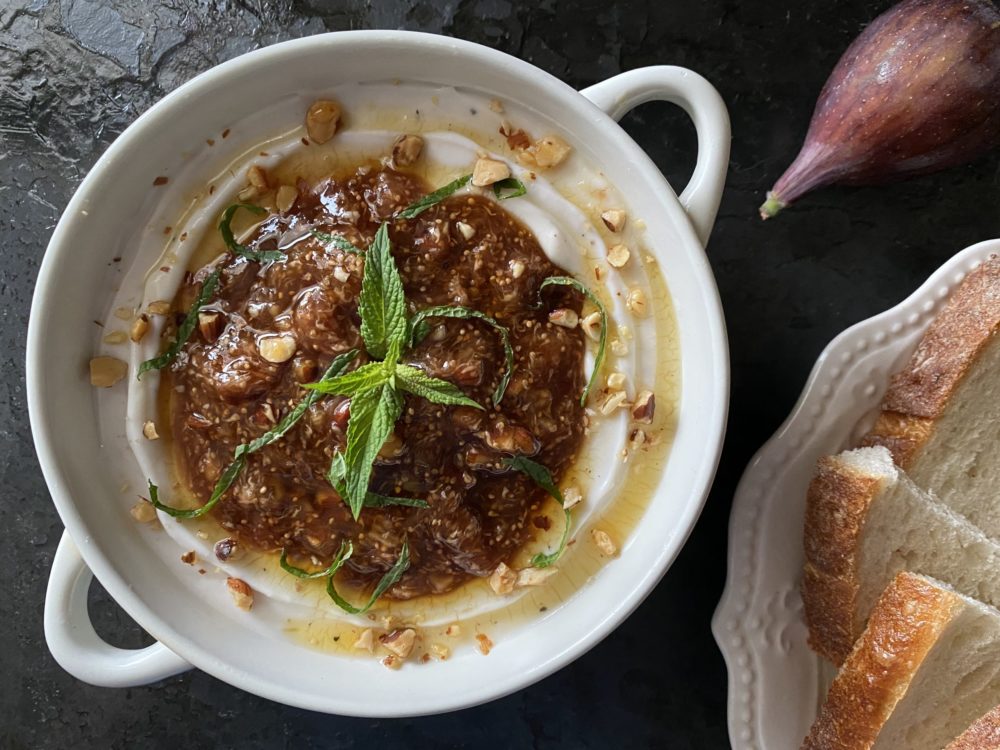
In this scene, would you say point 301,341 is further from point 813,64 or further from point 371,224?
point 813,64

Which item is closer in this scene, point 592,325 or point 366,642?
point 592,325

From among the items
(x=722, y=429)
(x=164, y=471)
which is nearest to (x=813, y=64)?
(x=722, y=429)

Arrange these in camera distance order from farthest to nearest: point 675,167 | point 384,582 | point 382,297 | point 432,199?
point 675,167 → point 384,582 → point 432,199 → point 382,297

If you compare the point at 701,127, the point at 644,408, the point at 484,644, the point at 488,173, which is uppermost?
the point at 701,127

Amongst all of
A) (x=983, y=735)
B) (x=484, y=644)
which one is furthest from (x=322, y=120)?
(x=983, y=735)

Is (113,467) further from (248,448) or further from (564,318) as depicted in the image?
(564,318)

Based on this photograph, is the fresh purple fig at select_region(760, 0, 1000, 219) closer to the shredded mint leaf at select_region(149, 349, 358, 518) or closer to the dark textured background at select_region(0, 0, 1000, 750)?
the dark textured background at select_region(0, 0, 1000, 750)

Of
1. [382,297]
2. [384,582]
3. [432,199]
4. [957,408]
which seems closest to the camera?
[382,297]
